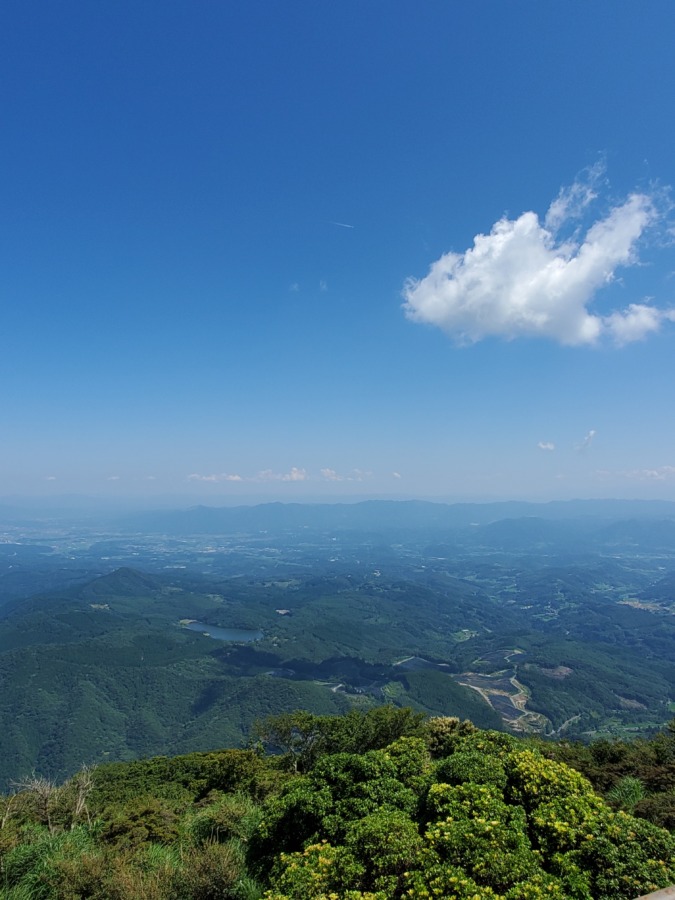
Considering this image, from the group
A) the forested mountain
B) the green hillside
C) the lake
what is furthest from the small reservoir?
the green hillside

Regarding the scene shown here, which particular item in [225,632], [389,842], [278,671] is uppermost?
[389,842]

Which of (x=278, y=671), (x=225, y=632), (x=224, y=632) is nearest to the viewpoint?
(x=278, y=671)

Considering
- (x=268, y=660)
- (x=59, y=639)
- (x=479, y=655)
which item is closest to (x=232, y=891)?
(x=268, y=660)

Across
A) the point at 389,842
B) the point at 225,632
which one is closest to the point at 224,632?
the point at 225,632

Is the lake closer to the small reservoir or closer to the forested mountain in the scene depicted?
the small reservoir

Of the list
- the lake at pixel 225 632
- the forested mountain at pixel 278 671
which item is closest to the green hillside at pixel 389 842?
the forested mountain at pixel 278 671

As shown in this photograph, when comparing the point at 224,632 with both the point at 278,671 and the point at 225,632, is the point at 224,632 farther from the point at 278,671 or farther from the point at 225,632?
the point at 278,671

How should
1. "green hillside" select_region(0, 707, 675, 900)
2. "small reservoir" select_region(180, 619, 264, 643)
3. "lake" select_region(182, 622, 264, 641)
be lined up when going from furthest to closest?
"lake" select_region(182, 622, 264, 641), "small reservoir" select_region(180, 619, 264, 643), "green hillside" select_region(0, 707, 675, 900)

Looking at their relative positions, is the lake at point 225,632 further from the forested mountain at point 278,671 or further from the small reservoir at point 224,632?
the forested mountain at point 278,671

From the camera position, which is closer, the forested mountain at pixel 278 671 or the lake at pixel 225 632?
the forested mountain at pixel 278 671
